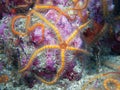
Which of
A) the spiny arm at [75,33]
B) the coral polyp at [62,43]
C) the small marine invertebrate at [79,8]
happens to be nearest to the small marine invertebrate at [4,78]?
the coral polyp at [62,43]

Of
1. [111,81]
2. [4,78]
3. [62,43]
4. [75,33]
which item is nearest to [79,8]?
[75,33]

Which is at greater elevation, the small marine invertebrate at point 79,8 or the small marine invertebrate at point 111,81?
the small marine invertebrate at point 79,8

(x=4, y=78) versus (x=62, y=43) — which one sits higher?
(x=62, y=43)

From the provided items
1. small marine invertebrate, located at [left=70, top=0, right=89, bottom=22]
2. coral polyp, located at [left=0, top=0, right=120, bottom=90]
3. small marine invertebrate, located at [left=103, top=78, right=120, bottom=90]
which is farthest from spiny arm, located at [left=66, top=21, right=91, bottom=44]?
small marine invertebrate, located at [left=103, top=78, right=120, bottom=90]

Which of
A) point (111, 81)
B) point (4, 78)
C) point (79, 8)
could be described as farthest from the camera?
point (4, 78)

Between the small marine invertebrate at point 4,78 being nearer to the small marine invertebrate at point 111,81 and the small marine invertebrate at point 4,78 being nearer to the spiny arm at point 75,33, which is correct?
the spiny arm at point 75,33

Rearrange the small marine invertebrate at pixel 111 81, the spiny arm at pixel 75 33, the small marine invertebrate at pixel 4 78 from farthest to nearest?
the small marine invertebrate at pixel 4 78 → the spiny arm at pixel 75 33 → the small marine invertebrate at pixel 111 81

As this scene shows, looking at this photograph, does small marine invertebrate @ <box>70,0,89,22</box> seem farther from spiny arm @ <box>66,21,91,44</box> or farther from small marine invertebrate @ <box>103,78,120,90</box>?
small marine invertebrate @ <box>103,78,120,90</box>

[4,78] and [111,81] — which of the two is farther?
[4,78]

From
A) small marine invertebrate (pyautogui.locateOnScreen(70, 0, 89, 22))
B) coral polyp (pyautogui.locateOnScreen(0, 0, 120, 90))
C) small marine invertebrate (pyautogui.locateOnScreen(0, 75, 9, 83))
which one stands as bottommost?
small marine invertebrate (pyautogui.locateOnScreen(0, 75, 9, 83))

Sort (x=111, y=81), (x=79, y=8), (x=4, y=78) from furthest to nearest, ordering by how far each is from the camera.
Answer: (x=4, y=78), (x=79, y=8), (x=111, y=81)

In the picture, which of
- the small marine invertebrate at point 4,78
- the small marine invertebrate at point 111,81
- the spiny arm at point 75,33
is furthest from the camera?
the small marine invertebrate at point 4,78

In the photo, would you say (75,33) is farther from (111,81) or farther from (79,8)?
(111,81)
